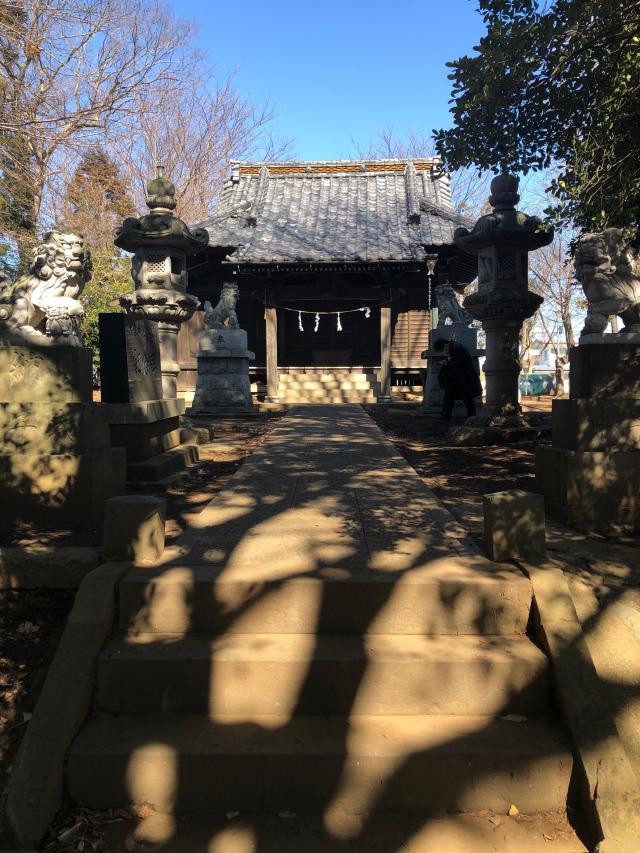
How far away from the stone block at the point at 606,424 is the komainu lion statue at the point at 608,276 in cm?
76

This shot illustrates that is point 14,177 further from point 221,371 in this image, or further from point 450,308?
point 450,308

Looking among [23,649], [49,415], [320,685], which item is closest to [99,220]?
[49,415]

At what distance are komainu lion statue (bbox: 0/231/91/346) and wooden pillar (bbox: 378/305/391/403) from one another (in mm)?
13353

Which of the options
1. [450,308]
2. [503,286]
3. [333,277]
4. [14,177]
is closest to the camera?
[503,286]

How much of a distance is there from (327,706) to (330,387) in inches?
630

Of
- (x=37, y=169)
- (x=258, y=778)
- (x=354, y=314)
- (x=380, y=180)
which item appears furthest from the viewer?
(x=380, y=180)

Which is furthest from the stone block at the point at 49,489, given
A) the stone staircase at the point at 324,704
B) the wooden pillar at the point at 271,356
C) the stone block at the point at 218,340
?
the wooden pillar at the point at 271,356

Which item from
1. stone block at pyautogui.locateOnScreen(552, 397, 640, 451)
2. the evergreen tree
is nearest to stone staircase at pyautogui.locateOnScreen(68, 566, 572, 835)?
stone block at pyautogui.locateOnScreen(552, 397, 640, 451)

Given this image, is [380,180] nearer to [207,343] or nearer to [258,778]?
[207,343]

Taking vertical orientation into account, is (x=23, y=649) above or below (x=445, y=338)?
below

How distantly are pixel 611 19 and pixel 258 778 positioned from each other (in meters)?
6.03

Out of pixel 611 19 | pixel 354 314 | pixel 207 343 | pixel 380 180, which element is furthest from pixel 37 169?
pixel 611 19

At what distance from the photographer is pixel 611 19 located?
4719mm

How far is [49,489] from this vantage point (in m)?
3.97
